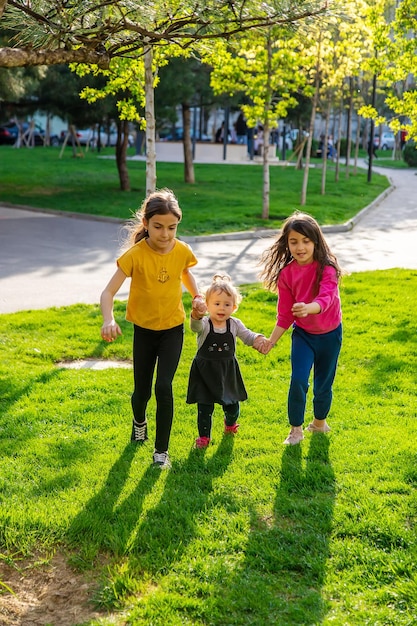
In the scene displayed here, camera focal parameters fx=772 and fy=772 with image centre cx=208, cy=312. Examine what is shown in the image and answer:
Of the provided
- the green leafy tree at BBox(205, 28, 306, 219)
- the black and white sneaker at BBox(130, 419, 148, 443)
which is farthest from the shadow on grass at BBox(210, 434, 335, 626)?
the green leafy tree at BBox(205, 28, 306, 219)

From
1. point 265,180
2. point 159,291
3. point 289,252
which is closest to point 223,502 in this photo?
point 159,291

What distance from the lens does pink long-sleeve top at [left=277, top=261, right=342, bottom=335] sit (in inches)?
187

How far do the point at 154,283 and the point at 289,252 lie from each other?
90cm

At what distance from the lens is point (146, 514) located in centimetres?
A: 395

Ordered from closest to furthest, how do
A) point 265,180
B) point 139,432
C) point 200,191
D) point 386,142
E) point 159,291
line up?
point 159,291, point 139,432, point 265,180, point 200,191, point 386,142

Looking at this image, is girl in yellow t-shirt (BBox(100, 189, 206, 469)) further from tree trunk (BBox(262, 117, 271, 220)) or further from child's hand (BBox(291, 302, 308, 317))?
tree trunk (BBox(262, 117, 271, 220))

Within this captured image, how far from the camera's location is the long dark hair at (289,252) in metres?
4.67

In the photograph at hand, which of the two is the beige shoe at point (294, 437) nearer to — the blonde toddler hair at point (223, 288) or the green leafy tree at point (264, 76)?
the blonde toddler hair at point (223, 288)

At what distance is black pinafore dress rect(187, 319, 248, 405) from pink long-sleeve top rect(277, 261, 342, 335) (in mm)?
388

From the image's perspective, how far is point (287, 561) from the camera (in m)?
3.50

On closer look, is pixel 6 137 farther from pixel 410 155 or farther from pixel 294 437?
pixel 294 437

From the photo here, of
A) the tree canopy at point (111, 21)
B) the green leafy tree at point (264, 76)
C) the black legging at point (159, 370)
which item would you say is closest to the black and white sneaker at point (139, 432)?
the black legging at point (159, 370)

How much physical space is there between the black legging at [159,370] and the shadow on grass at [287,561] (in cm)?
75

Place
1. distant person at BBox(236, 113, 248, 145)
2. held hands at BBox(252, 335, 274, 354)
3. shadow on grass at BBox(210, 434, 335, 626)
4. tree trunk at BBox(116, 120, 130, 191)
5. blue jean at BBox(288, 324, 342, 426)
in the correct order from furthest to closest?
distant person at BBox(236, 113, 248, 145) < tree trunk at BBox(116, 120, 130, 191) < blue jean at BBox(288, 324, 342, 426) < held hands at BBox(252, 335, 274, 354) < shadow on grass at BBox(210, 434, 335, 626)
